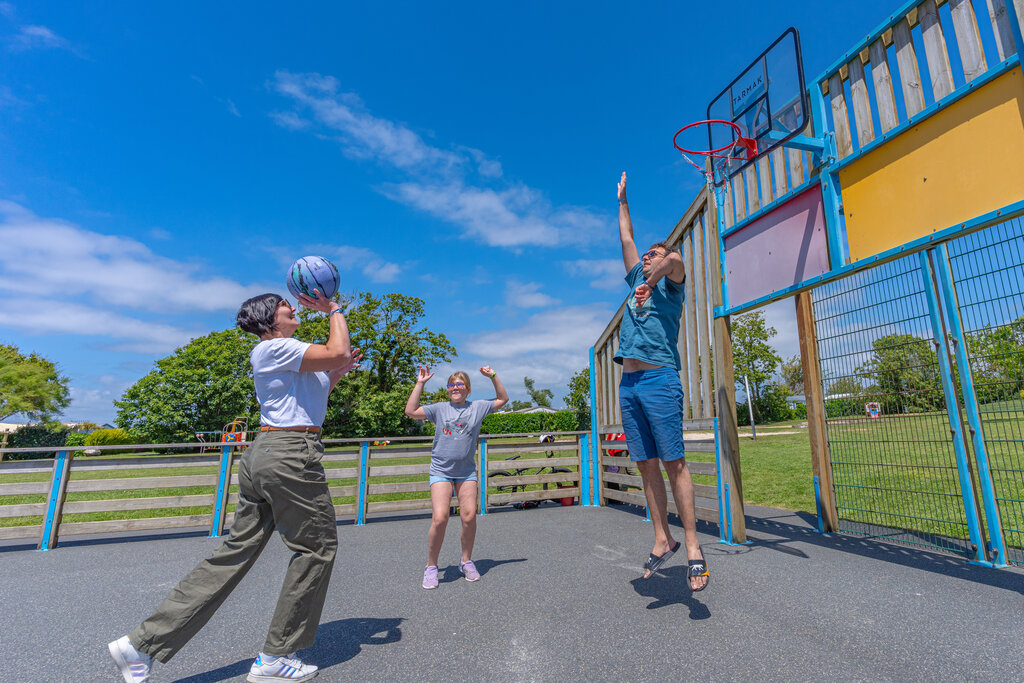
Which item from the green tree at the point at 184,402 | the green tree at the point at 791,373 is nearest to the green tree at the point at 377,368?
the green tree at the point at 184,402

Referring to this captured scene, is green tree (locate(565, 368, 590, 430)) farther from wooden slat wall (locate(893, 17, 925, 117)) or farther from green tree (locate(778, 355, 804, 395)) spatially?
wooden slat wall (locate(893, 17, 925, 117))

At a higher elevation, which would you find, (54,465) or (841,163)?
(841,163)

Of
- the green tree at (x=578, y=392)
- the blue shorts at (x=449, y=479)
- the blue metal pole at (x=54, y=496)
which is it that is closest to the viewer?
the blue shorts at (x=449, y=479)

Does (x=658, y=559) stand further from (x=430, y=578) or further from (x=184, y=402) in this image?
(x=184, y=402)

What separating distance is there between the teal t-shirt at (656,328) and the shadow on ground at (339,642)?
2.09m

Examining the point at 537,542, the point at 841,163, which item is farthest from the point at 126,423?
the point at 841,163

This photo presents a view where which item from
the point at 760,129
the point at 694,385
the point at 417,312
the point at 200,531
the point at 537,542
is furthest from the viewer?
the point at 417,312

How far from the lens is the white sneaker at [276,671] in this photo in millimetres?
2152

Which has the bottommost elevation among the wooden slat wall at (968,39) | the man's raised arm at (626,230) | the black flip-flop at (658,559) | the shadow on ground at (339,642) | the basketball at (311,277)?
the shadow on ground at (339,642)

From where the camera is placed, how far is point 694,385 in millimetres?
5641

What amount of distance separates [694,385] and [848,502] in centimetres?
188

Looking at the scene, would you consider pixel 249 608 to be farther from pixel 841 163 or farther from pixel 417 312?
pixel 417 312

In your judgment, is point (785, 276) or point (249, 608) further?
point (785, 276)

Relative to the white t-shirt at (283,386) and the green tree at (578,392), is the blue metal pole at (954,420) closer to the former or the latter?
the white t-shirt at (283,386)
